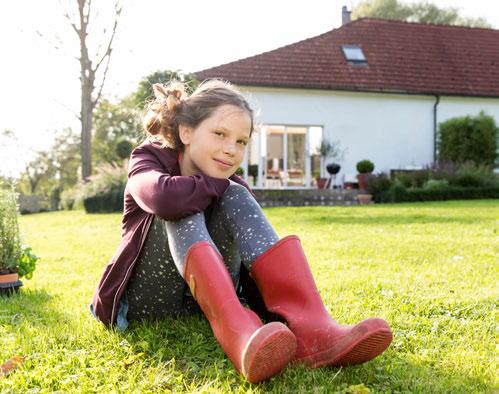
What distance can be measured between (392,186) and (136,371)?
13.0 meters

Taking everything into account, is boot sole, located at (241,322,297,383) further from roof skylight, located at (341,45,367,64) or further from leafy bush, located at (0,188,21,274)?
roof skylight, located at (341,45,367,64)

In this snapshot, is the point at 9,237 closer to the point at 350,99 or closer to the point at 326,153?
the point at 326,153

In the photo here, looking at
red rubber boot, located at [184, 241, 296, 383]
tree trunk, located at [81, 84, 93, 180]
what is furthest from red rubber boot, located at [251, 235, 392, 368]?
tree trunk, located at [81, 84, 93, 180]

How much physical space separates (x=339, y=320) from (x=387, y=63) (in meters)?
17.3

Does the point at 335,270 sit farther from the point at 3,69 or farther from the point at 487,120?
the point at 3,69

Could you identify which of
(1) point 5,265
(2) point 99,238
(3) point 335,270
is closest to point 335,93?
(2) point 99,238

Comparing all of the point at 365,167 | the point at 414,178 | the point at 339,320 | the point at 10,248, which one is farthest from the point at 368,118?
the point at 339,320

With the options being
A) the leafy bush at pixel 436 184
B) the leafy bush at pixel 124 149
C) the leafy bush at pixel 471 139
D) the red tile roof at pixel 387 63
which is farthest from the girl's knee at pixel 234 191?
the leafy bush at pixel 124 149

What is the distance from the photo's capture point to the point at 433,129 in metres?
18.3

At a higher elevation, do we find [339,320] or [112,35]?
[112,35]

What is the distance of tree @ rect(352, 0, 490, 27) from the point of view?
32094mm

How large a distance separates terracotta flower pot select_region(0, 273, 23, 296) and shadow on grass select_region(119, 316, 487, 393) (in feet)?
5.21

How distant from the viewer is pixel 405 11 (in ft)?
106

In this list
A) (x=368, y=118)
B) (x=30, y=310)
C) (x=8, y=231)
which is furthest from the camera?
(x=368, y=118)
